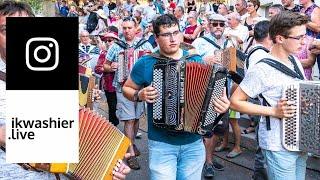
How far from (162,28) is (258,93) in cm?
81

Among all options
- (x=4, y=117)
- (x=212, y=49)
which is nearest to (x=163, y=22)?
(x=4, y=117)

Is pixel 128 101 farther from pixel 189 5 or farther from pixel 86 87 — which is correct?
pixel 189 5

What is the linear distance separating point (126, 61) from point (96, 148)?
11.6 feet

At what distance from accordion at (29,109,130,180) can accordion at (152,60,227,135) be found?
71 cm

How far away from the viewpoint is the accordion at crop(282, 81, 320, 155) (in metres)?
3.44

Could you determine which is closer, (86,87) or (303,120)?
(303,120)

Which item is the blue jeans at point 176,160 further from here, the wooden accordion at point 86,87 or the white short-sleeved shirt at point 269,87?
the wooden accordion at point 86,87

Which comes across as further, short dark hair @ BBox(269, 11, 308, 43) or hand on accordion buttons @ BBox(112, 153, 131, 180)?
short dark hair @ BBox(269, 11, 308, 43)

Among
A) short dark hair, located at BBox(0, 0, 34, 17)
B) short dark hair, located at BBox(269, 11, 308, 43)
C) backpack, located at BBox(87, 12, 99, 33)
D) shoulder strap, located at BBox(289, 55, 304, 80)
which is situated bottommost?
backpack, located at BBox(87, 12, 99, 33)

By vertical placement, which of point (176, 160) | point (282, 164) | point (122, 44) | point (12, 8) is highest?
point (12, 8)

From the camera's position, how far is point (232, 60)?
554cm

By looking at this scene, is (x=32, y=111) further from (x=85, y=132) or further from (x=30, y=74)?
(x=85, y=132)

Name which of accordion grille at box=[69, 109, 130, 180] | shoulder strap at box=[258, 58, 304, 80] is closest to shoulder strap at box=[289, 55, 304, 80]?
shoulder strap at box=[258, 58, 304, 80]

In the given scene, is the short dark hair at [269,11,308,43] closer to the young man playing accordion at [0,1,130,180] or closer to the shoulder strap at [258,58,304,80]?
the shoulder strap at [258,58,304,80]
